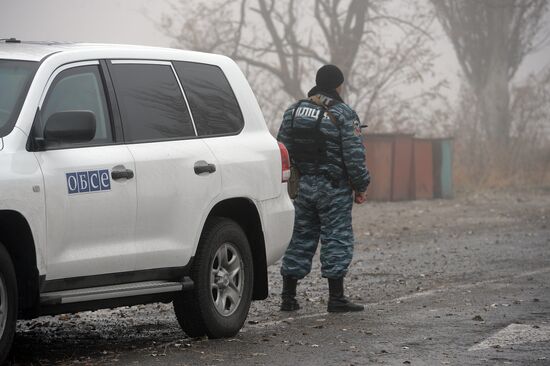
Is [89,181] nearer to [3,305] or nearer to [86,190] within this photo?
[86,190]

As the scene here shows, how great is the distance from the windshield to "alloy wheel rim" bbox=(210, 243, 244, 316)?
1799mm

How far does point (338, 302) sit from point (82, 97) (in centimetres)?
317

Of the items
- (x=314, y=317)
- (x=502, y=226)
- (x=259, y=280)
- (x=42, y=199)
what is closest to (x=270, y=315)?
(x=314, y=317)

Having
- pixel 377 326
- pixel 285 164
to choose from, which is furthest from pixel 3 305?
pixel 377 326

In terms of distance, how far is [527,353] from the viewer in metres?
7.73

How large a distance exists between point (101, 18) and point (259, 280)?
28413 mm

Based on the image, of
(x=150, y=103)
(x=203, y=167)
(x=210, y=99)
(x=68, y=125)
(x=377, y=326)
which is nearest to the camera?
(x=68, y=125)

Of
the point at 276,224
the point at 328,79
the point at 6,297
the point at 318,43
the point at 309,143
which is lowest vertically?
the point at 6,297

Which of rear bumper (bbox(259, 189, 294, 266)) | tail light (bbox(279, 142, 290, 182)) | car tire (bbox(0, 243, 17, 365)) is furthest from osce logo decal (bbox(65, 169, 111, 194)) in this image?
tail light (bbox(279, 142, 290, 182))

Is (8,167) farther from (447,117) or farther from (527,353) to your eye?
(447,117)

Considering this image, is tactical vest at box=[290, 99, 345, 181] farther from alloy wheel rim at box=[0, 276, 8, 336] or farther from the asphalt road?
alloy wheel rim at box=[0, 276, 8, 336]

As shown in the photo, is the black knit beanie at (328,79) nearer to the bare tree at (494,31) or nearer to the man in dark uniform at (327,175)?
the man in dark uniform at (327,175)

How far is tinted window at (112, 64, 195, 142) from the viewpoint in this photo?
311 inches

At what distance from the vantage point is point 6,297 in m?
6.81
